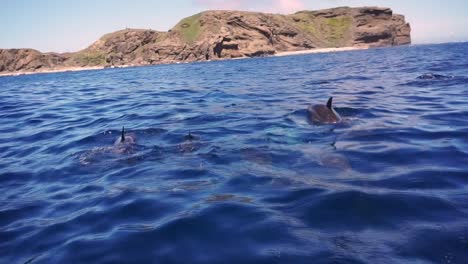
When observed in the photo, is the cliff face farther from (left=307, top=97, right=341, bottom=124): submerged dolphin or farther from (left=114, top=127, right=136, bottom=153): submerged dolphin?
(left=114, top=127, right=136, bottom=153): submerged dolphin

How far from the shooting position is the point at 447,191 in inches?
225

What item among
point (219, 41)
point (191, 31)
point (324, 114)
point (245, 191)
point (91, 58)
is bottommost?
point (245, 191)

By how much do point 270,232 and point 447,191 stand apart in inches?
126

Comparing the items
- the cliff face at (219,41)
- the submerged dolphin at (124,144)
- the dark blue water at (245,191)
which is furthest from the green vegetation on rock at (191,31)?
the submerged dolphin at (124,144)

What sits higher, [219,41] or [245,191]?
[219,41]

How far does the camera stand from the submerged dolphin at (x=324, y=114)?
37.2 ft

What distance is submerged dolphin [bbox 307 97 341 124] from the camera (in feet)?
37.2

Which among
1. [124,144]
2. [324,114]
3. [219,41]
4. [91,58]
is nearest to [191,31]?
[219,41]

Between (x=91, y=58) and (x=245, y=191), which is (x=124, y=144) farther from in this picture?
A: (x=91, y=58)

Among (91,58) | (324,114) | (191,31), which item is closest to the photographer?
(324,114)

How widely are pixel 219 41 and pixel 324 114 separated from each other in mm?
137373

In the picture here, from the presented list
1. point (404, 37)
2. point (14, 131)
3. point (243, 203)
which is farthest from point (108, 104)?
point (404, 37)

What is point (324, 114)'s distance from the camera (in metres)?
11.7

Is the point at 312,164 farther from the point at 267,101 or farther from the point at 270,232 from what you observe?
the point at 267,101
